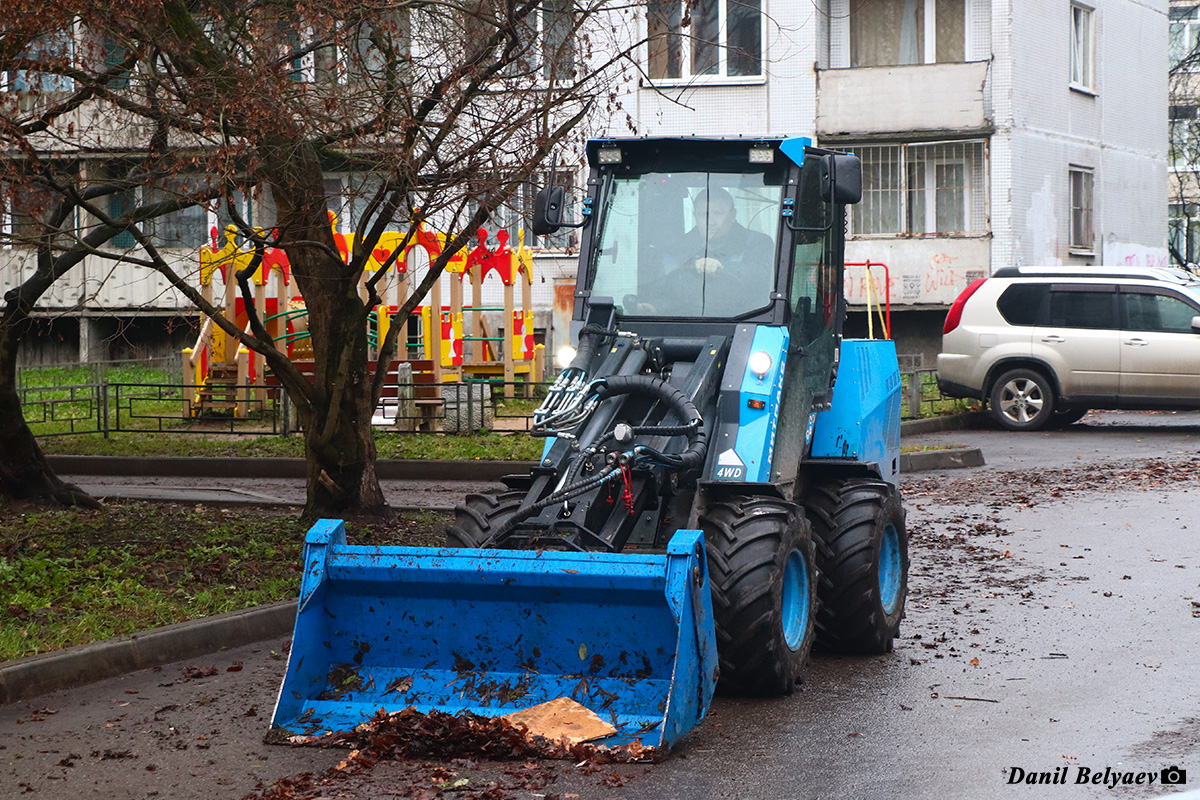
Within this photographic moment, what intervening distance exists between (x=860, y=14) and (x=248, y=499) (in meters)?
19.5

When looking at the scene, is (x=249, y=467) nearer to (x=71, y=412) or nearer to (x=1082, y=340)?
(x=71, y=412)

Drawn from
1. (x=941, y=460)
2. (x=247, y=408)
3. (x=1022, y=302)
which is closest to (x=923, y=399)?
(x=1022, y=302)

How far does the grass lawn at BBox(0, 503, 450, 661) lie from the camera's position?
8.17 m

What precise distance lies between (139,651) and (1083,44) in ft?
91.7

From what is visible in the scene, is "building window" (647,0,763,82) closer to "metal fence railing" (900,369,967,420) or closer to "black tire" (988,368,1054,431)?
"metal fence railing" (900,369,967,420)

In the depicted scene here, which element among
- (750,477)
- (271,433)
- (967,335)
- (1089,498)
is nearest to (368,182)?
(750,477)

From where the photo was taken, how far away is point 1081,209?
3073 centimetres

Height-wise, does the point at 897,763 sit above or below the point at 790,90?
below

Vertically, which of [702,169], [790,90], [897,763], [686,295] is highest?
Answer: [790,90]

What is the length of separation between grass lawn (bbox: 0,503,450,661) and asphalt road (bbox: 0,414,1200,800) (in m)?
0.65

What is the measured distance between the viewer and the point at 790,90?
29.2 metres

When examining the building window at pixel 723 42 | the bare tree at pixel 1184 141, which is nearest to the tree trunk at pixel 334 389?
the building window at pixel 723 42

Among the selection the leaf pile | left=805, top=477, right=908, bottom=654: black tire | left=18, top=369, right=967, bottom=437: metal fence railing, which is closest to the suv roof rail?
left=18, top=369, right=967, bottom=437: metal fence railing

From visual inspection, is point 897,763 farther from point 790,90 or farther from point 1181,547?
point 790,90
